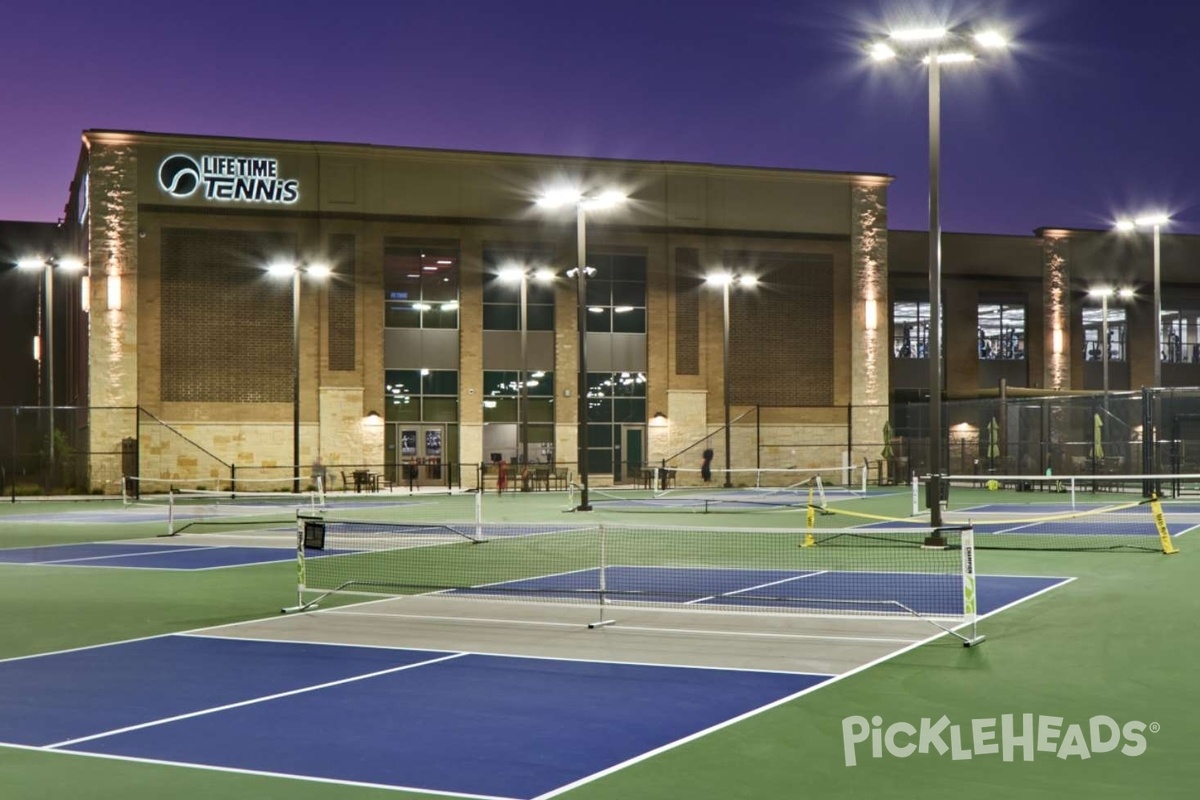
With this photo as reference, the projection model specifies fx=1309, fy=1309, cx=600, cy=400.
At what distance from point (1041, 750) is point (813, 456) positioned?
160ft

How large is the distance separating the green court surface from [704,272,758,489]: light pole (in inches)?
1339

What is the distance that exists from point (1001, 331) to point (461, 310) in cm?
2719

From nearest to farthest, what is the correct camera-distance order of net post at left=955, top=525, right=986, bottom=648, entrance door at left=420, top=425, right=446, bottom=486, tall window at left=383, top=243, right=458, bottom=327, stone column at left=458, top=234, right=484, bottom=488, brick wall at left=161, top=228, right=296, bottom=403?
1. net post at left=955, top=525, right=986, bottom=648
2. brick wall at left=161, top=228, right=296, bottom=403
3. entrance door at left=420, top=425, right=446, bottom=486
4. tall window at left=383, top=243, right=458, bottom=327
5. stone column at left=458, top=234, right=484, bottom=488

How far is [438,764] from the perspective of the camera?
295 inches

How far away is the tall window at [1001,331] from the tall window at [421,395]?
2634cm

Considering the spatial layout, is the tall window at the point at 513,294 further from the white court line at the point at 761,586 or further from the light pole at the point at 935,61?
the white court line at the point at 761,586

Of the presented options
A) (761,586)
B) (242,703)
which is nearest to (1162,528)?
(761,586)

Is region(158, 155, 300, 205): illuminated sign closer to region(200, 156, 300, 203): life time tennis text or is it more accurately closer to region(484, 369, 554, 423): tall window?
region(200, 156, 300, 203): life time tennis text

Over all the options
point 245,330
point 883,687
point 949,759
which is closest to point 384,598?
point 883,687

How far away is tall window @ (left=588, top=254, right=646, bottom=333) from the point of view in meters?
55.1

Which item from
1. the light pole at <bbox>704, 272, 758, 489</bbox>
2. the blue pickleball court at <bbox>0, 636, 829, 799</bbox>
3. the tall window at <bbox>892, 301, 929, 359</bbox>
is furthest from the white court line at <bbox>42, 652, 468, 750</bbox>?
the tall window at <bbox>892, 301, 929, 359</bbox>

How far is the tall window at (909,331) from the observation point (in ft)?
205

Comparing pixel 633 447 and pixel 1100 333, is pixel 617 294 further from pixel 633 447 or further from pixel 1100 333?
pixel 1100 333

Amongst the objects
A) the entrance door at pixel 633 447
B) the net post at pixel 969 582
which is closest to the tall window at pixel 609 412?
the entrance door at pixel 633 447
